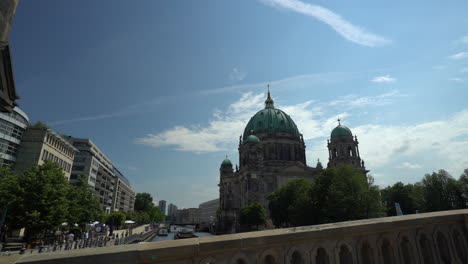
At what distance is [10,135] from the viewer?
44.3 meters

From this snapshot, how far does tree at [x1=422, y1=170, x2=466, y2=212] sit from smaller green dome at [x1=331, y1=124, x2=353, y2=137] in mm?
25571

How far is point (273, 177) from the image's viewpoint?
76125mm

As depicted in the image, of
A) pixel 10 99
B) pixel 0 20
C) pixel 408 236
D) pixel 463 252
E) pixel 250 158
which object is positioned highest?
pixel 250 158

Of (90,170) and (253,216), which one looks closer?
(253,216)

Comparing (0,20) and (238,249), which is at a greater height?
(0,20)

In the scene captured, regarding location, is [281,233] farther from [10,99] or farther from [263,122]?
[263,122]

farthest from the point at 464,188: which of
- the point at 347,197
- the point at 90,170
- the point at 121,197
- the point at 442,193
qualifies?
the point at 121,197

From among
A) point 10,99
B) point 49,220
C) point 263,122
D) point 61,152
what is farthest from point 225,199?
point 10,99

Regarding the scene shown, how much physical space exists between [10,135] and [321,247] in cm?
5770

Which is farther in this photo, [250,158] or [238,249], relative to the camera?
[250,158]

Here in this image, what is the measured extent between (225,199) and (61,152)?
52225 millimetres

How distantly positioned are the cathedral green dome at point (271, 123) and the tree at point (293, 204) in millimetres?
31620

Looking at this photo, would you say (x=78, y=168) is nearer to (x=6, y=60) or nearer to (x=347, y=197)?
(x=347, y=197)

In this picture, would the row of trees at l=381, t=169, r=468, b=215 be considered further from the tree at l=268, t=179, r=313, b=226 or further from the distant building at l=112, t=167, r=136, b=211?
the distant building at l=112, t=167, r=136, b=211
